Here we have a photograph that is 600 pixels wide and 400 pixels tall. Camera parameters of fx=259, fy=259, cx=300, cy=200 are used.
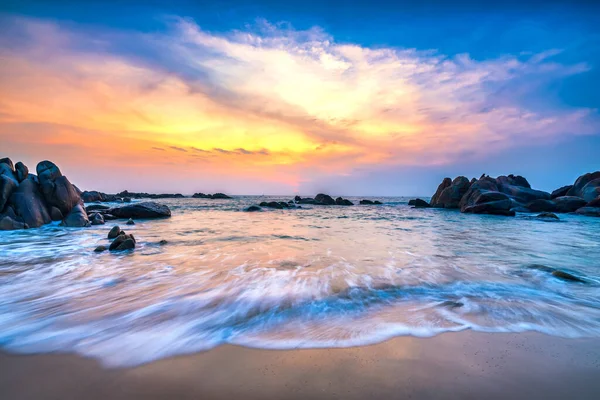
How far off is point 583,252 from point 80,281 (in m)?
14.4

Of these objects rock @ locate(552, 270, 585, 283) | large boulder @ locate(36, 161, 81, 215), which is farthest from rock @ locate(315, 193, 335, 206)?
rock @ locate(552, 270, 585, 283)

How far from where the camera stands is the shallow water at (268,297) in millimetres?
3170

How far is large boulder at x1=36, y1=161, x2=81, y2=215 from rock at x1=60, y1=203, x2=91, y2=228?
0.57 meters

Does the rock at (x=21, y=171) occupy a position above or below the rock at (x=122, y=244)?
above

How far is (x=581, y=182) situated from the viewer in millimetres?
35281

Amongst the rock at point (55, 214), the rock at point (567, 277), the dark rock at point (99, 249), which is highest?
the rock at point (55, 214)

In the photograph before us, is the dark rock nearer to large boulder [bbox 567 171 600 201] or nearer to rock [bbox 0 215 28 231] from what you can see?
rock [bbox 0 215 28 231]

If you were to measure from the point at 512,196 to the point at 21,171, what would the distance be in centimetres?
4901

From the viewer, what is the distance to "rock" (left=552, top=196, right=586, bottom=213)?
100ft

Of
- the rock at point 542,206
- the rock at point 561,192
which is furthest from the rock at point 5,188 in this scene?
the rock at point 561,192

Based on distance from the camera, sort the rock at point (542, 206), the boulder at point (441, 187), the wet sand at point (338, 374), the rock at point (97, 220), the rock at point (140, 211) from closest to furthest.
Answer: the wet sand at point (338, 374), the rock at point (97, 220), the rock at point (140, 211), the rock at point (542, 206), the boulder at point (441, 187)

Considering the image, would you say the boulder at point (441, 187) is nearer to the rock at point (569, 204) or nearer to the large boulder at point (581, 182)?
the rock at point (569, 204)

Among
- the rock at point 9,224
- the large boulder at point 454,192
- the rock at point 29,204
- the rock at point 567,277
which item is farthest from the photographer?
the large boulder at point 454,192

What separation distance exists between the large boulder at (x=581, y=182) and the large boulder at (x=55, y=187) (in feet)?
174
